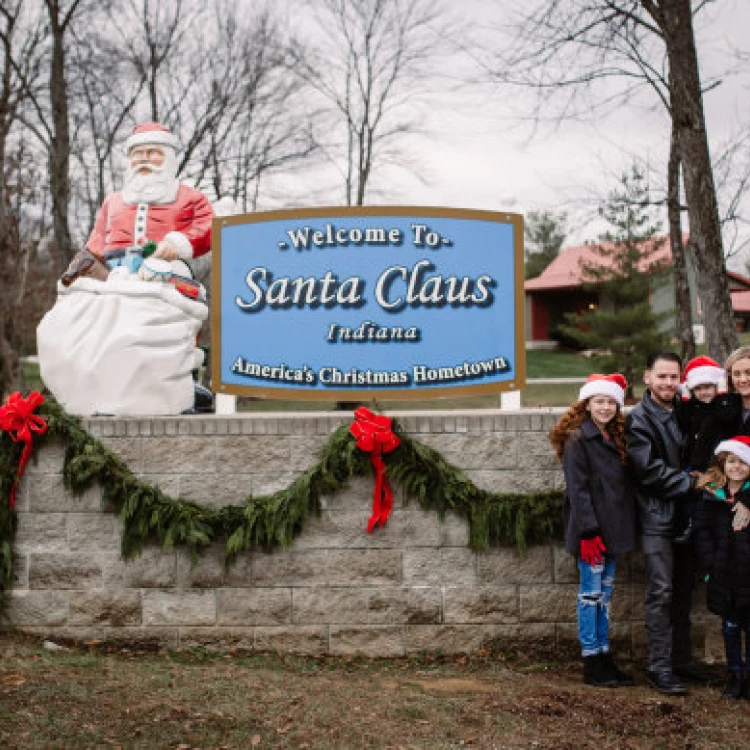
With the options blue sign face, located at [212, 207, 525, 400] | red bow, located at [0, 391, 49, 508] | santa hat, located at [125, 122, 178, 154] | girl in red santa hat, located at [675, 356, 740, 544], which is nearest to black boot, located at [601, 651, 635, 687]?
girl in red santa hat, located at [675, 356, 740, 544]

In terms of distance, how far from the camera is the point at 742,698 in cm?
417

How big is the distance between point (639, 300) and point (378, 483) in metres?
21.6

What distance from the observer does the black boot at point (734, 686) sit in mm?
4188

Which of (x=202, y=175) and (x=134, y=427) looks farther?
(x=202, y=175)

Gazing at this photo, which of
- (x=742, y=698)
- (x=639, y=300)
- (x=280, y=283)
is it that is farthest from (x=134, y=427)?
(x=639, y=300)

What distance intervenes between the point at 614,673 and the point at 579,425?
129cm

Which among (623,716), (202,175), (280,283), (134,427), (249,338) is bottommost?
(623,716)

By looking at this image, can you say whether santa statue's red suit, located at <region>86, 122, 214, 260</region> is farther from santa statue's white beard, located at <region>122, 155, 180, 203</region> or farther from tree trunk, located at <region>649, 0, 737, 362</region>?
tree trunk, located at <region>649, 0, 737, 362</region>

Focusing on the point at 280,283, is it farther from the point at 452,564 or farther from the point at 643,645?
the point at 643,645

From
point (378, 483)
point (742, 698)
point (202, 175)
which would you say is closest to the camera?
point (742, 698)

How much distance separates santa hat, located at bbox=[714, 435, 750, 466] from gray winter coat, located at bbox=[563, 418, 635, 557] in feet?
1.64

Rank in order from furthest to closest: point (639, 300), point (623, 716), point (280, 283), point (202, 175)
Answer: point (639, 300), point (202, 175), point (280, 283), point (623, 716)

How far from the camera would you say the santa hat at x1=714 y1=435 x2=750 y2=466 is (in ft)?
13.3

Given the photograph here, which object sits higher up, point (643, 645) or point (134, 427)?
point (134, 427)
